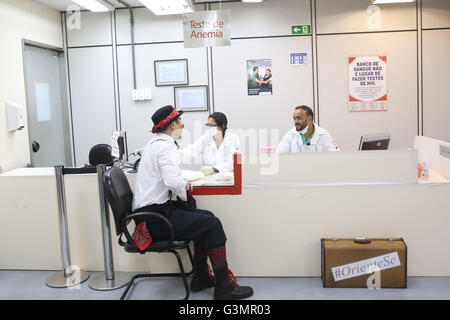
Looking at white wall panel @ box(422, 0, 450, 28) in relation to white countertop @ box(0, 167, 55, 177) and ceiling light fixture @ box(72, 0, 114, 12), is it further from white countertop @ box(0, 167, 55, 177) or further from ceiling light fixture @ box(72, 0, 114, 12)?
white countertop @ box(0, 167, 55, 177)

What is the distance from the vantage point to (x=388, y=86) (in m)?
5.32

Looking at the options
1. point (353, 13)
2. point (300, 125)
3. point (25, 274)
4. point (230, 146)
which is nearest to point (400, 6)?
point (353, 13)

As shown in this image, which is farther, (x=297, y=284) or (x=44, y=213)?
(x=44, y=213)

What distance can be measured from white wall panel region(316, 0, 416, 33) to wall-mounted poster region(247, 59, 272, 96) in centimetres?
77

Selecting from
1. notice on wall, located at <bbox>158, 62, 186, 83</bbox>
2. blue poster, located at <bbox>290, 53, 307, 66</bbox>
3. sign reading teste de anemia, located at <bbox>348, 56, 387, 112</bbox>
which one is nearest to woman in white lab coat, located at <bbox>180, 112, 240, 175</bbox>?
notice on wall, located at <bbox>158, 62, 186, 83</bbox>

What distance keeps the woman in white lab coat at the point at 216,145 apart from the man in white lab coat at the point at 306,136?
53 centimetres

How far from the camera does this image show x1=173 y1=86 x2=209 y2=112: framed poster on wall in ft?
17.9

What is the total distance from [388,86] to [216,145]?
2.24 meters

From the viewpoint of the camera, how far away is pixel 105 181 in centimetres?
290

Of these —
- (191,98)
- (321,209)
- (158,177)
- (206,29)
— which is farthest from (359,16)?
(158,177)

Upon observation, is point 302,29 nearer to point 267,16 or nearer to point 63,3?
point 267,16

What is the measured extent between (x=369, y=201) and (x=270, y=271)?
0.89 metres

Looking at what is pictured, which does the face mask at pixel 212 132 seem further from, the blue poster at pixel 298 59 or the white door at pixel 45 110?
the white door at pixel 45 110

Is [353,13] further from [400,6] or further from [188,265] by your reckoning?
[188,265]
